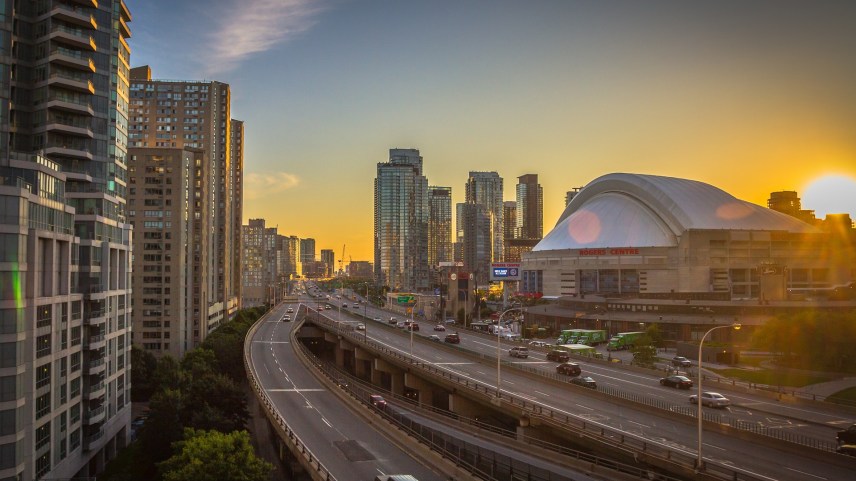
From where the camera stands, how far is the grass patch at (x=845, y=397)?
55469mm

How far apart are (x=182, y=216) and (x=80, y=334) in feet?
193

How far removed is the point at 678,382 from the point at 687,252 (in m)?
82.9

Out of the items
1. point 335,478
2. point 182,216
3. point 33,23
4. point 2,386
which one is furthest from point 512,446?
point 182,216

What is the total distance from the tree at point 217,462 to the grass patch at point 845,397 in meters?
49.7

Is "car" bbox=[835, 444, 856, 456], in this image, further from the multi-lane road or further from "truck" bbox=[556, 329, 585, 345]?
"truck" bbox=[556, 329, 585, 345]

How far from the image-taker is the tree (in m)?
36.2

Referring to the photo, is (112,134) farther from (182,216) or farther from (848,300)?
(848,300)

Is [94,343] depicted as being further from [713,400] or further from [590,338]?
[590,338]

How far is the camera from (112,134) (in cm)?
6122

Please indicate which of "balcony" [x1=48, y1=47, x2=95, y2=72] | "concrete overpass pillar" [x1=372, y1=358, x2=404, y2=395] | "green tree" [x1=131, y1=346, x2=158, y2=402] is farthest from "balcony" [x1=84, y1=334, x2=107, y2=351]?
"concrete overpass pillar" [x1=372, y1=358, x2=404, y2=395]

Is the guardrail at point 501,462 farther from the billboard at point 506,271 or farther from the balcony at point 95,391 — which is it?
the billboard at point 506,271

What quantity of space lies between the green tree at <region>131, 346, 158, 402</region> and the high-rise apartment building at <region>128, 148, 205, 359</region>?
755 inches

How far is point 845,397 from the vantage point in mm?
60281

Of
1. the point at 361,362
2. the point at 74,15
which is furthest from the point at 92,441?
the point at 361,362
